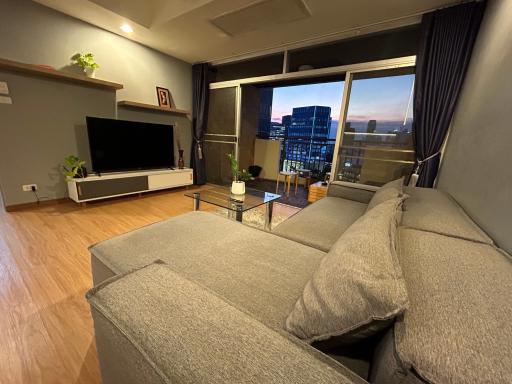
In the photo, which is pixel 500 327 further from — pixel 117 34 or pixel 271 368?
pixel 117 34

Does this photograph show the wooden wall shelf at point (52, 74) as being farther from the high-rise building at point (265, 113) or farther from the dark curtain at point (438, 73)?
the dark curtain at point (438, 73)

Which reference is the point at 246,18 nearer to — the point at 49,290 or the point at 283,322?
the point at 283,322

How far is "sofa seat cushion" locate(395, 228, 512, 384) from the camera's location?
0.37 metres

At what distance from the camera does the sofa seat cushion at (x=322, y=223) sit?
138 cm

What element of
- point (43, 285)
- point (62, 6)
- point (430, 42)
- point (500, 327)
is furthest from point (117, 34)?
point (500, 327)

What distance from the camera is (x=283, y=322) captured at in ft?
2.18

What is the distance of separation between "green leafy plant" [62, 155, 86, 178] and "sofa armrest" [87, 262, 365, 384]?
2910mm

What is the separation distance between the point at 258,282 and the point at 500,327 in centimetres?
65

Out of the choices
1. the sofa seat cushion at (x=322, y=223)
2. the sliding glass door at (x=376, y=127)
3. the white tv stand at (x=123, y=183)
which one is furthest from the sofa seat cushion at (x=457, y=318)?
the white tv stand at (x=123, y=183)

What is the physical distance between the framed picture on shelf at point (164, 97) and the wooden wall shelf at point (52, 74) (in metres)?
0.75

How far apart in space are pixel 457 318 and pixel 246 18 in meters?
3.07

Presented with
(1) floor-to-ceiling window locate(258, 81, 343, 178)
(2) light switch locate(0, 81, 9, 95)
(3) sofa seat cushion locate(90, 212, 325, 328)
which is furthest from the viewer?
(1) floor-to-ceiling window locate(258, 81, 343, 178)

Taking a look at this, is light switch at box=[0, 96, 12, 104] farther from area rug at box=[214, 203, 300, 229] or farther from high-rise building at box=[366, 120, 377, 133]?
high-rise building at box=[366, 120, 377, 133]

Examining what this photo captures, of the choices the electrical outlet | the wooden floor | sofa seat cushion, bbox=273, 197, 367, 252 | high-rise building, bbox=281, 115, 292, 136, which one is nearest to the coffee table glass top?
sofa seat cushion, bbox=273, 197, 367, 252
